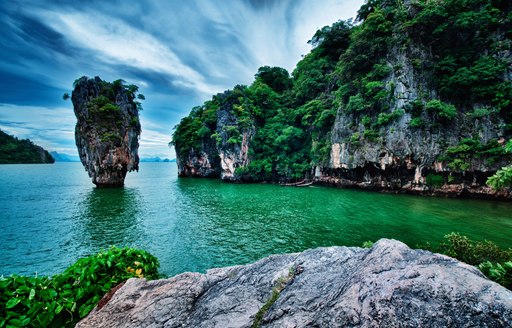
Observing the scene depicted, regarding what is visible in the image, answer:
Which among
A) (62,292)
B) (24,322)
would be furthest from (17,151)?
(24,322)

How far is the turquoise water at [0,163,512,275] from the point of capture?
34.8 ft

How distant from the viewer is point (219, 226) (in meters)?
14.5

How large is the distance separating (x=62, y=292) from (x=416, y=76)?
2995 centimetres

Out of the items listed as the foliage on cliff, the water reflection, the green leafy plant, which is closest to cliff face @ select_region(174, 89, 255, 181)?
the foliage on cliff

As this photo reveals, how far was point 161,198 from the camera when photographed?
81.2 feet

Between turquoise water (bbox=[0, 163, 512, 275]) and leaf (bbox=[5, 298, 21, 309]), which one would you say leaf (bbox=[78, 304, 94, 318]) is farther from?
turquoise water (bbox=[0, 163, 512, 275])

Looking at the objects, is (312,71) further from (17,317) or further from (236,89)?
(17,317)

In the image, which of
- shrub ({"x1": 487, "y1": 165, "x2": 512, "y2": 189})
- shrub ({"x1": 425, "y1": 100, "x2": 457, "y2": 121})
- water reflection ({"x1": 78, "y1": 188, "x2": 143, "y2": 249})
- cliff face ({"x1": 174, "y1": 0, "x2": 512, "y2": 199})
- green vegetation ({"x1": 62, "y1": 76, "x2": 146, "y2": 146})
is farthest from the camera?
green vegetation ({"x1": 62, "y1": 76, "x2": 146, "y2": 146})

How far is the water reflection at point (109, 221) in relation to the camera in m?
12.2

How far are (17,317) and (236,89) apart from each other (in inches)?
1461

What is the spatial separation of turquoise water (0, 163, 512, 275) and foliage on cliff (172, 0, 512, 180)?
7748 millimetres

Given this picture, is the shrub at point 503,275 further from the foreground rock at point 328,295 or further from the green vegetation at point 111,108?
the green vegetation at point 111,108

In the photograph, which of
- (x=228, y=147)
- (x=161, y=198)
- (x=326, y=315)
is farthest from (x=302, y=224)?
(x=228, y=147)

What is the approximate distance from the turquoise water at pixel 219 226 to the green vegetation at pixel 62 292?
6039 mm
